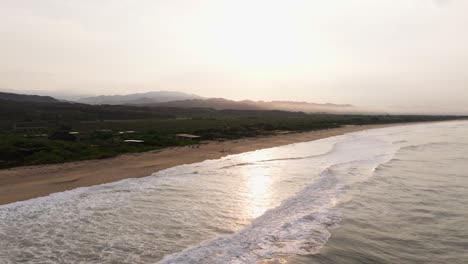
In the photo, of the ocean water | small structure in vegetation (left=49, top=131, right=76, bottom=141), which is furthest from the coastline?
small structure in vegetation (left=49, top=131, right=76, bottom=141)

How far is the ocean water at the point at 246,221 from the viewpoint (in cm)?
998

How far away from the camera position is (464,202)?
16.0 m

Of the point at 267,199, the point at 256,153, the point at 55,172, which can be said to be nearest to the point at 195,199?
the point at 267,199

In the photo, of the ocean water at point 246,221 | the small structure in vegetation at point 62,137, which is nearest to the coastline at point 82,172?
the ocean water at point 246,221

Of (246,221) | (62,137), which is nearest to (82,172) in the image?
(246,221)

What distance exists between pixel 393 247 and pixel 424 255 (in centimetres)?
81

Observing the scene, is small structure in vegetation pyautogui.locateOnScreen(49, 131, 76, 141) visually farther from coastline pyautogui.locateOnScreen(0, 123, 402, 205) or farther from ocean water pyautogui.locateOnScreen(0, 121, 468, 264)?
ocean water pyautogui.locateOnScreen(0, 121, 468, 264)

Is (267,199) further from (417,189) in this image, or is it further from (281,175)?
(417,189)

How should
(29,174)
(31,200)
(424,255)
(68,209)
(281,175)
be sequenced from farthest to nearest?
1. (281,175)
2. (29,174)
3. (31,200)
4. (68,209)
5. (424,255)

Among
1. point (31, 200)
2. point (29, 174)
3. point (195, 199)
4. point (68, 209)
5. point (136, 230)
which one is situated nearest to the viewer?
point (136, 230)

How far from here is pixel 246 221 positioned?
1305cm

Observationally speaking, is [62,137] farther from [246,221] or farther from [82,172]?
[246,221]

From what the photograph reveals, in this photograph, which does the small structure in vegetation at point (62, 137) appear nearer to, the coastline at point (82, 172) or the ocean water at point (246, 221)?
the coastline at point (82, 172)

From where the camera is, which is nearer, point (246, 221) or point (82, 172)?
point (246, 221)
